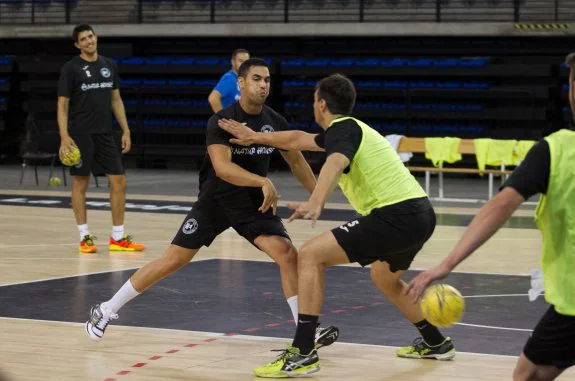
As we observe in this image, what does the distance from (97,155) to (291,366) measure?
6000 millimetres

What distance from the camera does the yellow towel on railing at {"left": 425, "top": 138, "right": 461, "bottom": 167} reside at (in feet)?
58.9

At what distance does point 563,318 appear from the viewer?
4.19 m

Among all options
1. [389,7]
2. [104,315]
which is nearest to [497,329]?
[104,315]

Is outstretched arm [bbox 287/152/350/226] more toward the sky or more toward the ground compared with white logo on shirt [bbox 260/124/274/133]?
more toward the ground

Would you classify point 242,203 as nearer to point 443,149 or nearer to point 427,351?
point 427,351

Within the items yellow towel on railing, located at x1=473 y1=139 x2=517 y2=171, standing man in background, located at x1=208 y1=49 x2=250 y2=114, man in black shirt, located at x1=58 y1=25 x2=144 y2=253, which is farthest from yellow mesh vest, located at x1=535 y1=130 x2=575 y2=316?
yellow towel on railing, located at x1=473 y1=139 x2=517 y2=171

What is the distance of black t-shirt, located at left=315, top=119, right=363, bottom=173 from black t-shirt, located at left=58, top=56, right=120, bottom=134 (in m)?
5.83

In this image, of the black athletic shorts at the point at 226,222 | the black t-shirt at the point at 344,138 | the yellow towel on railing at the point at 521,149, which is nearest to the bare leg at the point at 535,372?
the black t-shirt at the point at 344,138

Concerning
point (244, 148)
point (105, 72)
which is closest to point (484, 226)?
point (244, 148)

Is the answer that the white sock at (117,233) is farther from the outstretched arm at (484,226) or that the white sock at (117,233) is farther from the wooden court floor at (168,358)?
the outstretched arm at (484,226)

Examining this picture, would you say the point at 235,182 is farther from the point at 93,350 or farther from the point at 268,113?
the point at 93,350

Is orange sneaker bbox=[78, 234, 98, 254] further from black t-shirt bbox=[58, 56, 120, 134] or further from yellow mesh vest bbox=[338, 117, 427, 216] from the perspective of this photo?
yellow mesh vest bbox=[338, 117, 427, 216]

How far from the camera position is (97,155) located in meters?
11.9

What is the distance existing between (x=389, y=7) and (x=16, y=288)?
622 inches
